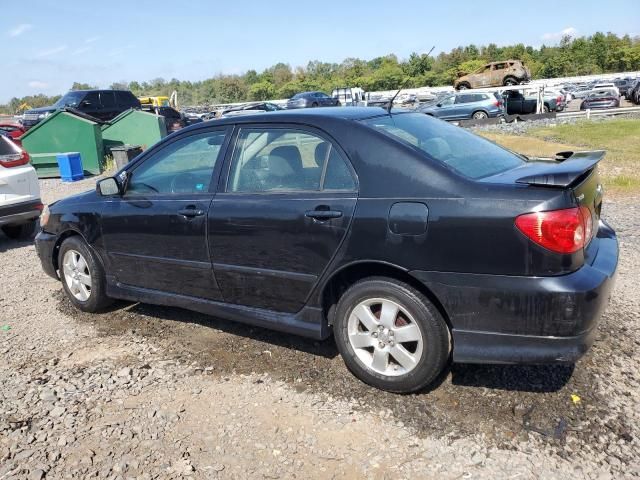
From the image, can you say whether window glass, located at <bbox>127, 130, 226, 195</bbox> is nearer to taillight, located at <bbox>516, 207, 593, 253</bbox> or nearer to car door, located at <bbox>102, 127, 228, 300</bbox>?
car door, located at <bbox>102, 127, 228, 300</bbox>

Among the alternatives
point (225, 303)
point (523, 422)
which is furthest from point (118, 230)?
point (523, 422)

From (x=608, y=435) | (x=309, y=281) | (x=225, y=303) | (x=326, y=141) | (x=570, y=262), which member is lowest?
(x=608, y=435)

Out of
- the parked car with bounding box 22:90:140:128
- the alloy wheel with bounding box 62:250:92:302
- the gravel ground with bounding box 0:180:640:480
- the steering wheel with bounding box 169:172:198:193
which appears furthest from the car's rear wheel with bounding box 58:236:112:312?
the parked car with bounding box 22:90:140:128

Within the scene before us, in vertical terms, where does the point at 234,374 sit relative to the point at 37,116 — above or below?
below

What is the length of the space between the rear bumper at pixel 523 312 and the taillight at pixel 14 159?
20.4 ft

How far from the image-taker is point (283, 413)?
329cm

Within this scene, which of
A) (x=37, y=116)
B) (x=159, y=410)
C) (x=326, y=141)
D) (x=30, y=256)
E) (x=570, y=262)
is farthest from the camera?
(x=37, y=116)

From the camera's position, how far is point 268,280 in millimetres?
3740

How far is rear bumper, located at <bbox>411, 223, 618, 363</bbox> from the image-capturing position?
2855 mm

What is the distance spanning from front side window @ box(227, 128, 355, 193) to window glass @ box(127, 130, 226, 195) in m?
0.25

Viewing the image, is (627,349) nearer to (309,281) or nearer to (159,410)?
(309,281)

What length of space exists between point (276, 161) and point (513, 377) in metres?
2.07

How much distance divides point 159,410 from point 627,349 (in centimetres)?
307

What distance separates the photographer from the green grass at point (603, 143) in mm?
Result: 10375
